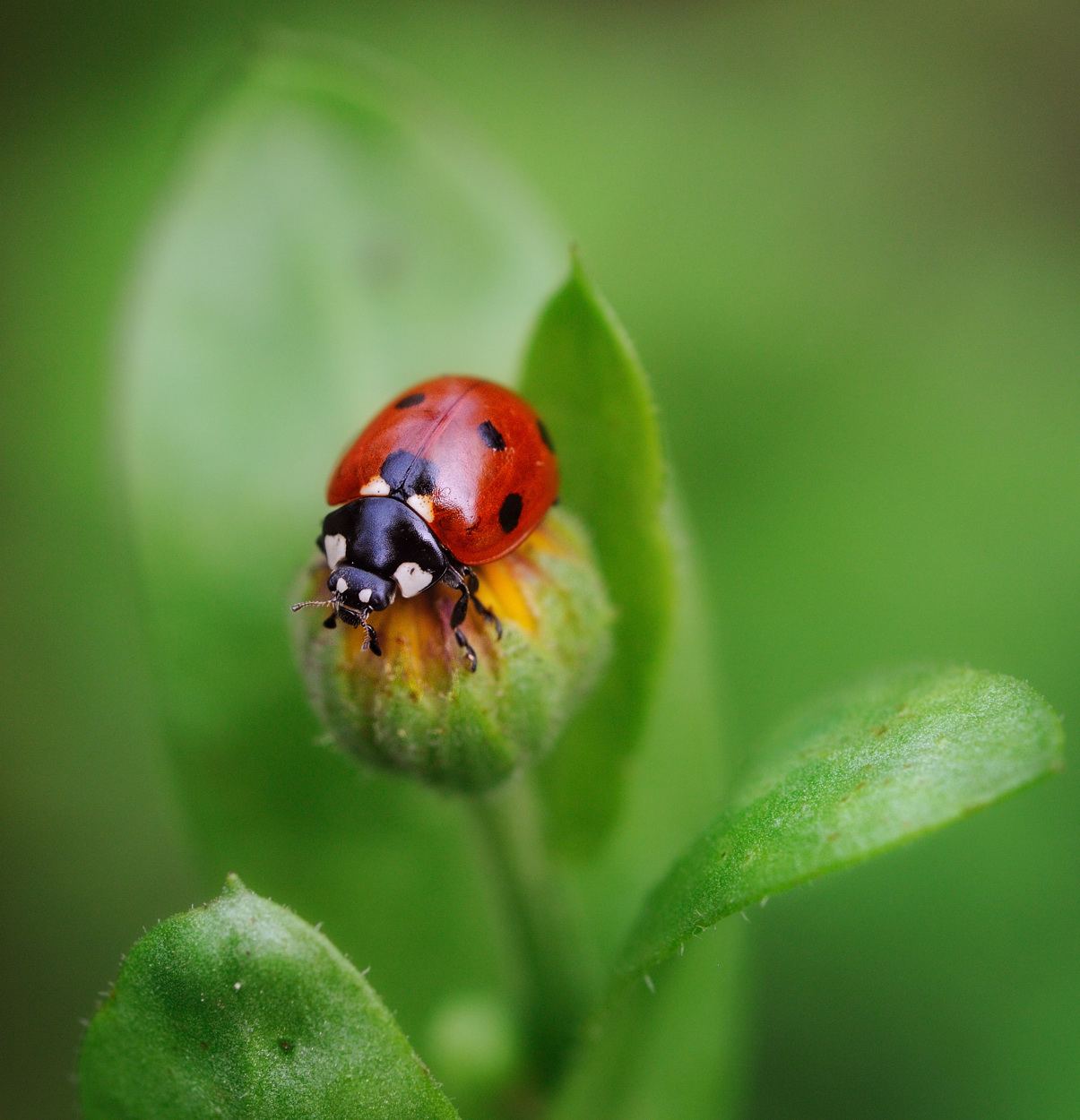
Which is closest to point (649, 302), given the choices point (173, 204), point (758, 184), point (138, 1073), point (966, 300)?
point (758, 184)

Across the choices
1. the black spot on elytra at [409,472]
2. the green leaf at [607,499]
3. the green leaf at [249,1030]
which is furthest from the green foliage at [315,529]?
the green leaf at [249,1030]

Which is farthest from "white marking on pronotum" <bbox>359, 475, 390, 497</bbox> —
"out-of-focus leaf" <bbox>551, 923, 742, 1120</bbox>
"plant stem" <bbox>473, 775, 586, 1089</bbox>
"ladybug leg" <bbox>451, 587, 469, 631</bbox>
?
"out-of-focus leaf" <bbox>551, 923, 742, 1120</bbox>

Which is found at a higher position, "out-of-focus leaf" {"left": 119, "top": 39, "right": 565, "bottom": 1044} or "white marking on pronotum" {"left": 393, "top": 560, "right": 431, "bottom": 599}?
"out-of-focus leaf" {"left": 119, "top": 39, "right": 565, "bottom": 1044}

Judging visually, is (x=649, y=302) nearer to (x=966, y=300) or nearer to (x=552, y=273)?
(x=966, y=300)

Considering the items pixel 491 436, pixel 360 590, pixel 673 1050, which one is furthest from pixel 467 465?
pixel 673 1050

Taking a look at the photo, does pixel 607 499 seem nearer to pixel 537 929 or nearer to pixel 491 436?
pixel 491 436

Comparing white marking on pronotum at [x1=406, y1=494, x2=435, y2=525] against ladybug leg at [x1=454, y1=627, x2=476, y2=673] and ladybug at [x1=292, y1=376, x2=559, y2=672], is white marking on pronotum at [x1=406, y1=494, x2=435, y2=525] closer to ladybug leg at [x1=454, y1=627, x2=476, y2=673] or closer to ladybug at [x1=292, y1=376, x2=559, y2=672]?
ladybug at [x1=292, y1=376, x2=559, y2=672]

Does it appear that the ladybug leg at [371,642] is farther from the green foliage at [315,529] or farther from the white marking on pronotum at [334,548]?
the green foliage at [315,529]

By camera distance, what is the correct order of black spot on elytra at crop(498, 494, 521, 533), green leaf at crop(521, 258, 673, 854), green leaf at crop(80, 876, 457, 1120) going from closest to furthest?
1. green leaf at crop(80, 876, 457, 1120)
2. black spot on elytra at crop(498, 494, 521, 533)
3. green leaf at crop(521, 258, 673, 854)
